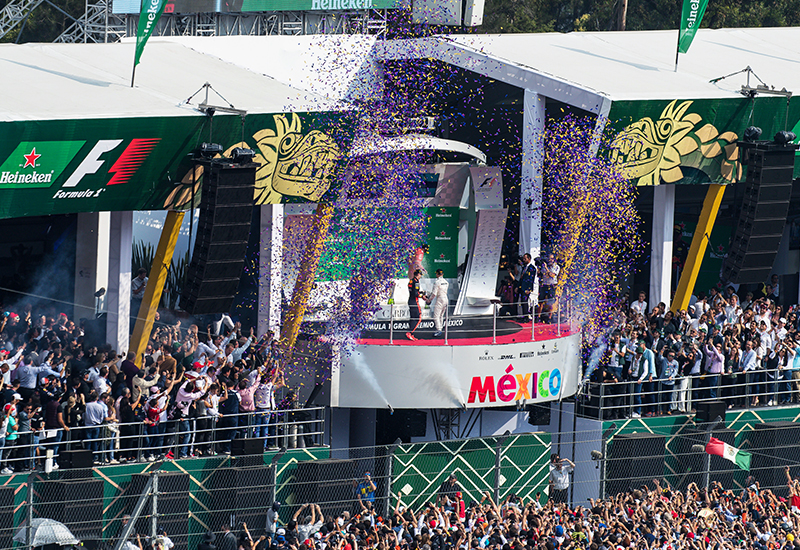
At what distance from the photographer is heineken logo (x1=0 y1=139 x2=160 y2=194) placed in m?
19.5

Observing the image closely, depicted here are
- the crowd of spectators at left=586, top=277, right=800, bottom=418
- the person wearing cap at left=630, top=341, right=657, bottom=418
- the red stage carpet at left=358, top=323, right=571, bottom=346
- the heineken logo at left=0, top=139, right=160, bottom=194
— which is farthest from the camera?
the crowd of spectators at left=586, top=277, right=800, bottom=418

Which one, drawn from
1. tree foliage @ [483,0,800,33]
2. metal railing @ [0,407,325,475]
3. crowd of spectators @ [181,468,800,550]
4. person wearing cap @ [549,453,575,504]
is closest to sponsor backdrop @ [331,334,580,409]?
metal railing @ [0,407,325,475]

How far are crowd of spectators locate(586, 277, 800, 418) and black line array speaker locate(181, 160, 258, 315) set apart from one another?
294 inches

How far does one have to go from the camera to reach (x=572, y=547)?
59.6 ft

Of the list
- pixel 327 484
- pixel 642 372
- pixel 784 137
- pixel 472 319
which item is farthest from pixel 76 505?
pixel 784 137

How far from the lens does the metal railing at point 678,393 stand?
79.5ft

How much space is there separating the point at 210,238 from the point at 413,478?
16.7 feet

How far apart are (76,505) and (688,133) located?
1397 centimetres

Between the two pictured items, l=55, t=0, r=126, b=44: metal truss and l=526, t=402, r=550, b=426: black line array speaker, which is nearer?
l=526, t=402, r=550, b=426: black line array speaker

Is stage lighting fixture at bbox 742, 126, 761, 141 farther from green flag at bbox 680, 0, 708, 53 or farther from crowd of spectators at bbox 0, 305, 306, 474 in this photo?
crowd of spectators at bbox 0, 305, 306, 474

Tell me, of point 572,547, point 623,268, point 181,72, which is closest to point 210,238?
point 181,72

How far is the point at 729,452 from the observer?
913 inches

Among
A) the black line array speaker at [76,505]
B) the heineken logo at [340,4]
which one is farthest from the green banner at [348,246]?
the heineken logo at [340,4]

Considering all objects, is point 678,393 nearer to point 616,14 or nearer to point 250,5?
point 250,5
